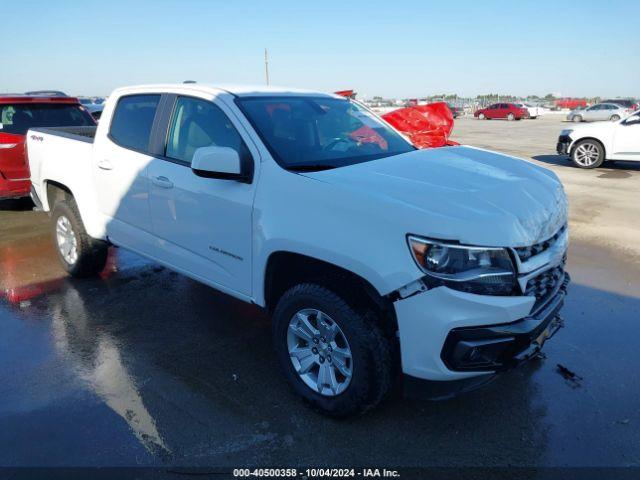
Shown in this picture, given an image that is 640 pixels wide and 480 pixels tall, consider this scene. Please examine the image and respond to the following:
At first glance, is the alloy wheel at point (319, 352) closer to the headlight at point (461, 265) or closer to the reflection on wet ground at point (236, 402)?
the reflection on wet ground at point (236, 402)

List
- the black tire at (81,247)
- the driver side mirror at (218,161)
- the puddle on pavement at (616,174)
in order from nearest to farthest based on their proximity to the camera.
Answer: the driver side mirror at (218,161)
the black tire at (81,247)
the puddle on pavement at (616,174)

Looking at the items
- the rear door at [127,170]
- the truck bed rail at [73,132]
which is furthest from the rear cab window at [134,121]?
the truck bed rail at [73,132]

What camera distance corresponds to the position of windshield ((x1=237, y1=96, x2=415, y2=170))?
320 centimetres

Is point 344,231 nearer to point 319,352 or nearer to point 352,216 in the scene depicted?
point 352,216

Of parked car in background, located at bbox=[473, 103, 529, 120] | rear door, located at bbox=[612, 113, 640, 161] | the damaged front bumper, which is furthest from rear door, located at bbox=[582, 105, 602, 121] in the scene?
the damaged front bumper

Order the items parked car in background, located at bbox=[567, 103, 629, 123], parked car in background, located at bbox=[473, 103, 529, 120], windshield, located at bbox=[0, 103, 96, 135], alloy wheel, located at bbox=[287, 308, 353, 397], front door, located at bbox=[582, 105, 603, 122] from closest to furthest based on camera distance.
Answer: alloy wheel, located at bbox=[287, 308, 353, 397] < windshield, located at bbox=[0, 103, 96, 135] < parked car in background, located at bbox=[567, 103, 629, 123] < front door, located at bbox=[582, 105, 603, 122] < parked car in background, located at bbox=[473, 103, 529, 120]

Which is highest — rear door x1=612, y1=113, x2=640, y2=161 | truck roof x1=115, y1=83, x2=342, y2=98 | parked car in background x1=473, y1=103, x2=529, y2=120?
truck roof x1=115, y1=83, x2=342, y2=98

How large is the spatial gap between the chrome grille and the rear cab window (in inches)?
113

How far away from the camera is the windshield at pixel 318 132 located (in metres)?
3.20

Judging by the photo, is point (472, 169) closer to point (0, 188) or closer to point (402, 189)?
point (402, 189)

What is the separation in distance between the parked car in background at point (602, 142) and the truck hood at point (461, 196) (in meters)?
10.2

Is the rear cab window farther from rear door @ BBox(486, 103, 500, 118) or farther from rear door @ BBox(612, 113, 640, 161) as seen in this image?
rear door @ BBox(486, 103, 500, 118)

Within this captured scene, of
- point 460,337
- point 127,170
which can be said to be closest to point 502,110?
point 127,170

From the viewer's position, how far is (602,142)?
39.4ft
